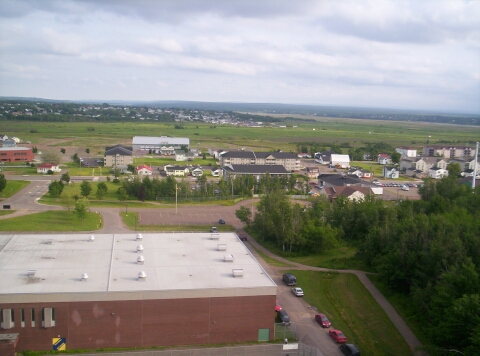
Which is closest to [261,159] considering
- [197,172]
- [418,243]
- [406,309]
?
[197,172]

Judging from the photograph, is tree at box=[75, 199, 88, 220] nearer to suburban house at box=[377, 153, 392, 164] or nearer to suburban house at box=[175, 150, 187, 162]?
suburban house at box=[175, 150, 187, 162]

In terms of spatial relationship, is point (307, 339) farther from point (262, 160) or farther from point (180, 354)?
point (262, 160)

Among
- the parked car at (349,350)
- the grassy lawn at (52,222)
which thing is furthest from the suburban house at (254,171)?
the parked car at (349,350)

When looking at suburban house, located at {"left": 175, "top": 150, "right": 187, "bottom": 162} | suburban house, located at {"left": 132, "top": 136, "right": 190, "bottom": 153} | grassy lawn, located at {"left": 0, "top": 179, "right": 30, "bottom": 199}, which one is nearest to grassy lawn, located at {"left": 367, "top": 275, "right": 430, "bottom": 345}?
grassy lawn, located at {"left": 0, "top": 179, "right": 30, "bottom": 199}

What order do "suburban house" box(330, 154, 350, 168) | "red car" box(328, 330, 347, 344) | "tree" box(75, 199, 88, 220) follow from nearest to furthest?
"red car" box(328, 330, 347, 344) < "tree" box(75, 199, 88, 220) < "suburban house" box(330, 154, 350, 168)

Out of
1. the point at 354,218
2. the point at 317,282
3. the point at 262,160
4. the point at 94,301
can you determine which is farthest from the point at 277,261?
the point at 262,160

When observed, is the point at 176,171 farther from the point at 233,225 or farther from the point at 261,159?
the point at 233,225
